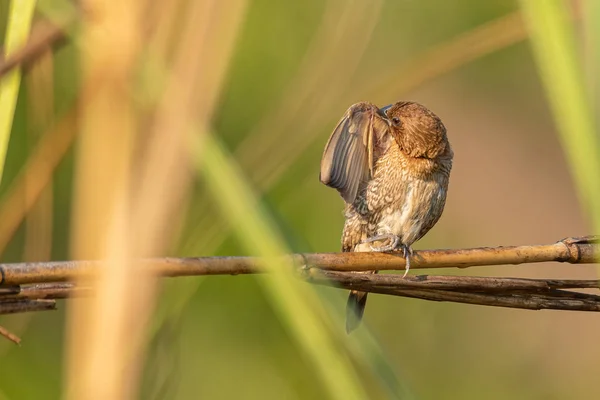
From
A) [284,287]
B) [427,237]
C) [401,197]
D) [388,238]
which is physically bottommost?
[284,287]

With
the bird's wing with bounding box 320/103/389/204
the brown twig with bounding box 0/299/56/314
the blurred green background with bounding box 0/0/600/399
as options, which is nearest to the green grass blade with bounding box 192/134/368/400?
the brown twig with bounding box 0/299/56/314

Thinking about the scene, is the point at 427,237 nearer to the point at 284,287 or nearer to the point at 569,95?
the point at 284,287

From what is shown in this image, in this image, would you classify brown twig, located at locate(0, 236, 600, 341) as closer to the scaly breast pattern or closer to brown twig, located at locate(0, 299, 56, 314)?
brown twig, located at locate(0, 299, 56, 314)

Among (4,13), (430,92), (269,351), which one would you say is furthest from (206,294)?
(4,13)

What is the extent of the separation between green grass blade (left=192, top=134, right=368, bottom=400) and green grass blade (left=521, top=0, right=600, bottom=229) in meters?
0.31

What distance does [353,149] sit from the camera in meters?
3.25

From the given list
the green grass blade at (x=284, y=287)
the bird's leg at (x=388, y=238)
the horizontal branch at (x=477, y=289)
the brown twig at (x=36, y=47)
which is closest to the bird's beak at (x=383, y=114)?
the bird's leg at (x=388, y=238)

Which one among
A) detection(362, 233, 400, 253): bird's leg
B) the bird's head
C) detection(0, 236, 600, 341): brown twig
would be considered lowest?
detection(0, 236, 600, 341): brown twig

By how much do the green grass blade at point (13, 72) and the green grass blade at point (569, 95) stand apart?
0.73m

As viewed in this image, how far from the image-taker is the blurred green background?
4.17 meters

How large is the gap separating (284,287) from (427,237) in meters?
4.60

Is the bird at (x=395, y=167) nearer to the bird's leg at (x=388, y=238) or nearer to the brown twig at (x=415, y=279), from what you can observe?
the bird's leg at (x=388, y=238)

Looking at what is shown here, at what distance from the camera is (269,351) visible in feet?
14.4

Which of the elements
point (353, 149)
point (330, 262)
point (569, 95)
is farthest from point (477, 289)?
point (353, 149)
